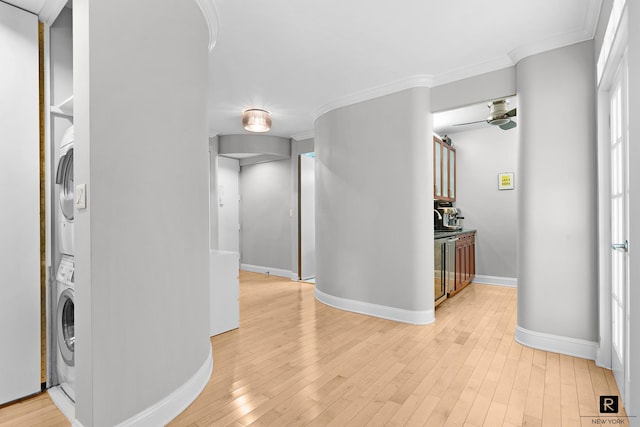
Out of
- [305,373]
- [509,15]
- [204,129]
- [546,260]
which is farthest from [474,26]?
[305,373]

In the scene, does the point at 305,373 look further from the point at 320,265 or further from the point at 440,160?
the point at 440,160

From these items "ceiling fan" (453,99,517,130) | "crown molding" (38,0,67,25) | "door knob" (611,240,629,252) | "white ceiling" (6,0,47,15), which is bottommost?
"door knob" (611,240,629,252)

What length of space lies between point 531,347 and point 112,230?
3198 mm

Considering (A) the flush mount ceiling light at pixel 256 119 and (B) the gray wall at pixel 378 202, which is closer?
(B) the gray wall at pixel 378 202

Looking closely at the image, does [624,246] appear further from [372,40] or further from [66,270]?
[66,270]

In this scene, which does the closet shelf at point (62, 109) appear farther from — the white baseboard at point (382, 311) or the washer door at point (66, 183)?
the white baseboard at point (382, 311)

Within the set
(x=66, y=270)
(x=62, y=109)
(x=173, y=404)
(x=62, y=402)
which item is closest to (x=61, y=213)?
(x=66, y=270)

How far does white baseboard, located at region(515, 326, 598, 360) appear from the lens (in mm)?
2500

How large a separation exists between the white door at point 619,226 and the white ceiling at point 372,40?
27.0 inches

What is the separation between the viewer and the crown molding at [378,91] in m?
3.35

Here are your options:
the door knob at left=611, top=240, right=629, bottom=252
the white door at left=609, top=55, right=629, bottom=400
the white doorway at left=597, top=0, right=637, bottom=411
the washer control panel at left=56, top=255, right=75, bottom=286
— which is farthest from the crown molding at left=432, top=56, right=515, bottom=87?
the washer control panel at left=56, top=255, right=75, bottom=286

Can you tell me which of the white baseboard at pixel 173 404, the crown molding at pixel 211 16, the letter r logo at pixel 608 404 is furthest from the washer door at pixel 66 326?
the letter r logo at pixel 608 404

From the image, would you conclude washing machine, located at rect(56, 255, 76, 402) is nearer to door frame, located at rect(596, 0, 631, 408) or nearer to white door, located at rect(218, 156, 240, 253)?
door frame, located at rect(596, 0, 631, 408)

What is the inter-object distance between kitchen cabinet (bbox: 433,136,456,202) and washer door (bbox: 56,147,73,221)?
3.72 metres
